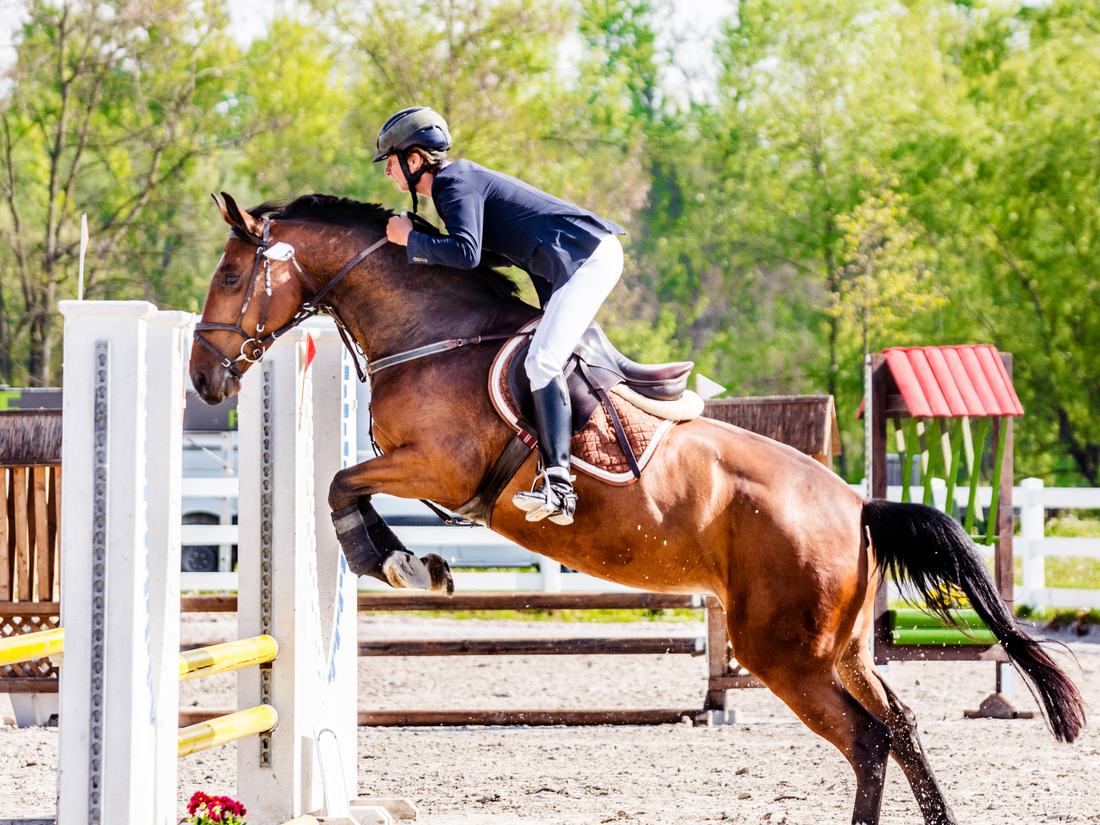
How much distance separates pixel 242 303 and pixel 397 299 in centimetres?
49

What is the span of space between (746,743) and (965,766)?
105cm

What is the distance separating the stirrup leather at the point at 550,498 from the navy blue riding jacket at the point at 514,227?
0.61 m

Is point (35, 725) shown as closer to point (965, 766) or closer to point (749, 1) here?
point (965, 766)

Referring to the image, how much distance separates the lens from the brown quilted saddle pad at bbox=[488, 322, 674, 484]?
3551 millimetres

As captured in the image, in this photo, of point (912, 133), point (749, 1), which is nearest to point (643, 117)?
point (749, 1)

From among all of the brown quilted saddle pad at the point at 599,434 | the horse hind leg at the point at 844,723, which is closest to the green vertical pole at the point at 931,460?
the horse hind leg at the point at 844,723

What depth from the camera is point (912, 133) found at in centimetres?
2152

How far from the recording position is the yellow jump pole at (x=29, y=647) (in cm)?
295

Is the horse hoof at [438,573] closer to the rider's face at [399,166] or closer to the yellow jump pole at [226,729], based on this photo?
the yellow jump pole at [226,729]

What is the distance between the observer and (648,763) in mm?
5184

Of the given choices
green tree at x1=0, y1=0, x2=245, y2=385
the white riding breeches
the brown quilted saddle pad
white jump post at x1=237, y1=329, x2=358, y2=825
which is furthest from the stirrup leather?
green tree at x1=0, y1=0, x2=245, y2=385

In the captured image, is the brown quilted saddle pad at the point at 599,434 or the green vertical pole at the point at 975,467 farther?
the green vertical pole at the point at 975,467

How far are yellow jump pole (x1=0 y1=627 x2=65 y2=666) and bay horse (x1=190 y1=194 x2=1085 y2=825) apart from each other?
0.84 m

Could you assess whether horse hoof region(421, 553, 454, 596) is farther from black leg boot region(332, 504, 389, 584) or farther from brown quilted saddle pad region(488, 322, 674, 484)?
brown quilted saddle pad region(488, 322, 674, 484)
